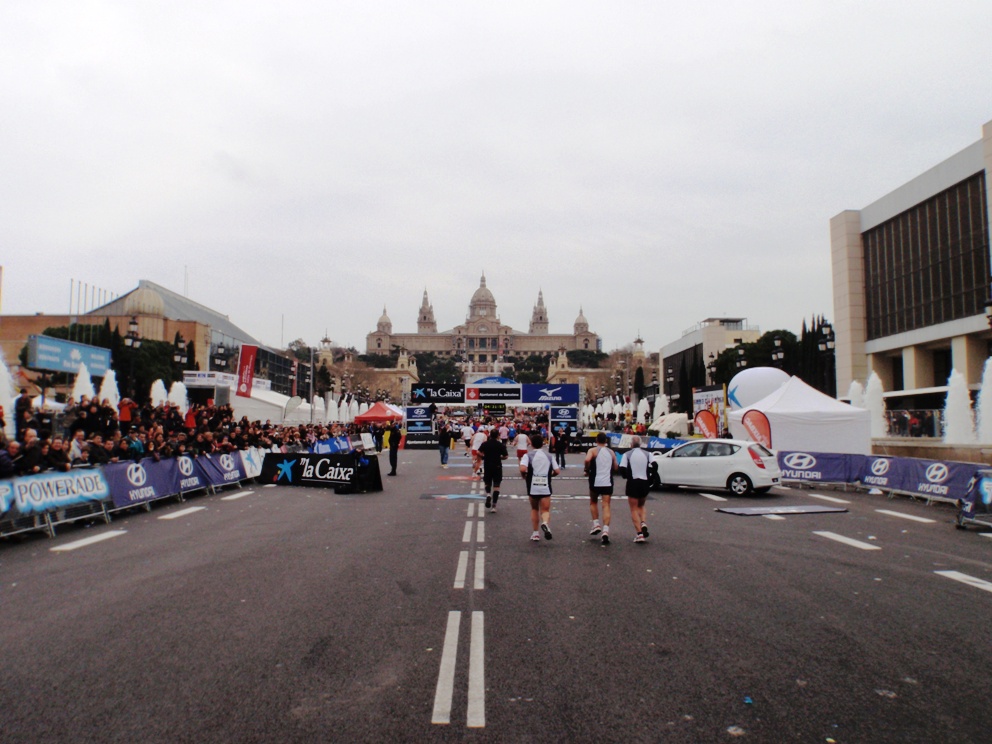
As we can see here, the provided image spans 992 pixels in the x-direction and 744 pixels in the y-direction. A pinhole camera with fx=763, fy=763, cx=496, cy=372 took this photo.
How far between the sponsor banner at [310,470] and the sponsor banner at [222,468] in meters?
1.00

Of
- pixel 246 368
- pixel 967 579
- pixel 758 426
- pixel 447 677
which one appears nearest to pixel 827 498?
pixel 758 426

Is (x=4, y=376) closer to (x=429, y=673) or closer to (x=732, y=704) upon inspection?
(x=429, y=673)

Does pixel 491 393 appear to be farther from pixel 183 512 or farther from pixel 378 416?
pixel 183 512

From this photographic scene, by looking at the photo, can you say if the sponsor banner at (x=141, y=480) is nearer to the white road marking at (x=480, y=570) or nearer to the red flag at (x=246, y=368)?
the white road marking at (x=480, y=570)

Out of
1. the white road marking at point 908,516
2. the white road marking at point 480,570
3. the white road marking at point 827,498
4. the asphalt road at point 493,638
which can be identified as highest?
the white road marking at point 480,570

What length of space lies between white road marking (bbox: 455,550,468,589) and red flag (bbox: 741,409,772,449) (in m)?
15.2

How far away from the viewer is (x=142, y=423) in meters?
24.0

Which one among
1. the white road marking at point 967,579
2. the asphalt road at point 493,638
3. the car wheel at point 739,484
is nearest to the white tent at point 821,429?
the car wheel at point 739,484

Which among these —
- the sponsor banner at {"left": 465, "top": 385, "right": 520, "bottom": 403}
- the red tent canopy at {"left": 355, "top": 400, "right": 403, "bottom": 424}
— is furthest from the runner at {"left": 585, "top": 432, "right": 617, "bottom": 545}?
the red tent canopy at {"left": 355, "top": 400, "right": 403, "bottom": 424}

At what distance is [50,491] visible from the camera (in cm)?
1237

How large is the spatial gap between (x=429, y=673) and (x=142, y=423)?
21587 millimetres

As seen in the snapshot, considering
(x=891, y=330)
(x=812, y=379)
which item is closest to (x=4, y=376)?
(x=891, y=330)

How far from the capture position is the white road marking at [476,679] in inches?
177

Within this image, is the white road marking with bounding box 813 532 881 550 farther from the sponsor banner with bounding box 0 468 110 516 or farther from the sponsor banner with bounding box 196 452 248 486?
the sponsor banner with bounding box 196 452 248 486
